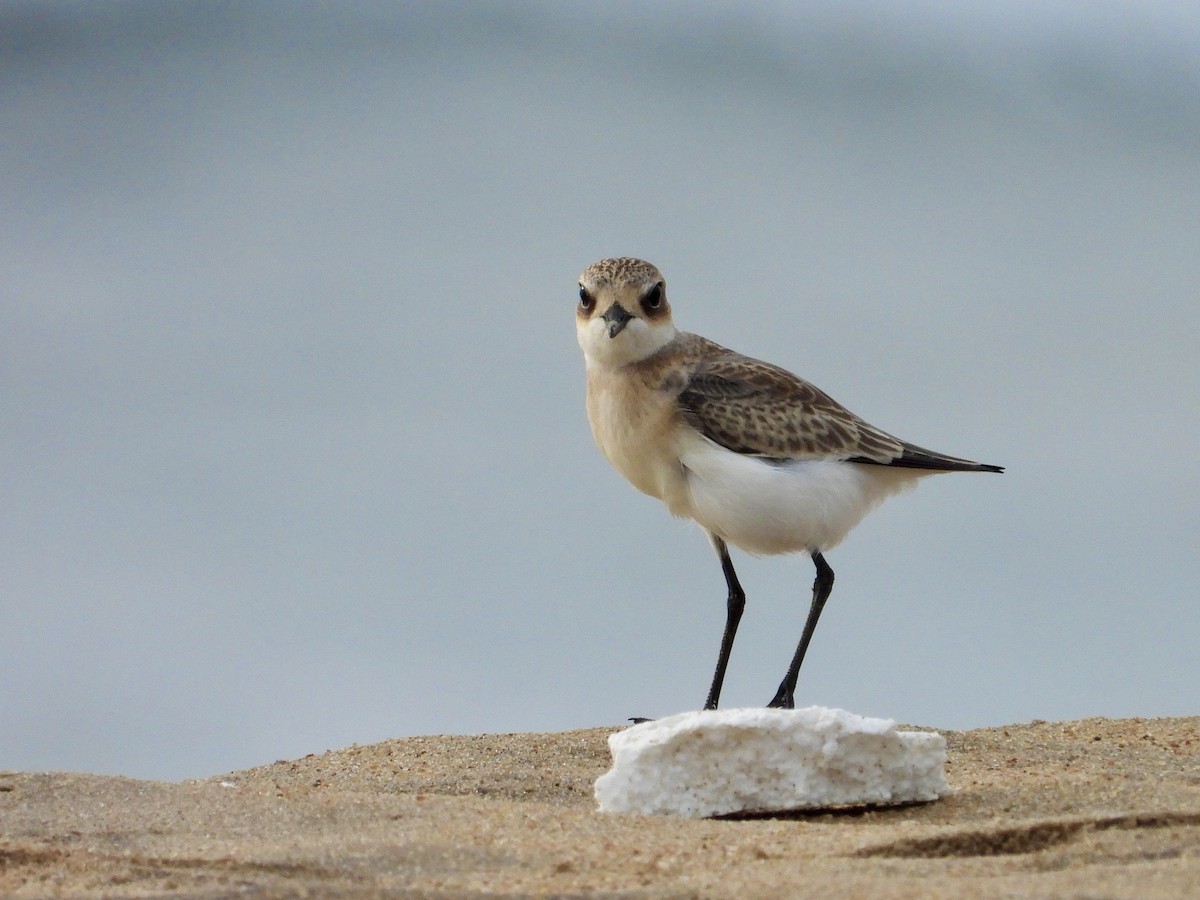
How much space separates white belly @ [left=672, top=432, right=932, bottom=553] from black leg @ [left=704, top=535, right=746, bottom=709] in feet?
1.35

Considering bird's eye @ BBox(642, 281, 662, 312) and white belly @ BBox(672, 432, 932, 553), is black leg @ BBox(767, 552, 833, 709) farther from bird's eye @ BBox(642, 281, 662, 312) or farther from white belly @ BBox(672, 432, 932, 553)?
bird's eye @ BBox(642, 281, 662, 312)

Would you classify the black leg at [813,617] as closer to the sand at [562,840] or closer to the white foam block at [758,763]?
the sand at [562,840]

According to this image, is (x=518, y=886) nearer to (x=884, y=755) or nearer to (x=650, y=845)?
(x=650, y=845)

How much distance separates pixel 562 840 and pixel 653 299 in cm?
321

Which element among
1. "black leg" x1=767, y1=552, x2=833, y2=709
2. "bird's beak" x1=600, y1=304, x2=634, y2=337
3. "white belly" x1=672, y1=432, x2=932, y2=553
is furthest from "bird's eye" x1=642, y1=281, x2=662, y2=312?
"black leg" x1=767, y1=552, x2=833, y2=709

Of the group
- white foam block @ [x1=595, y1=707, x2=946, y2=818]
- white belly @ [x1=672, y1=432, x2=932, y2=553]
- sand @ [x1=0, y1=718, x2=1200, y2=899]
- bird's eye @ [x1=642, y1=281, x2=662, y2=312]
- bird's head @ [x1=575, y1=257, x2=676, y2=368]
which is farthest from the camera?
bird's eye @ [x1=642, y1=281, x2=662, y2=312]

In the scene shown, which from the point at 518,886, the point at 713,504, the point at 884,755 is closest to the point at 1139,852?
the point at 884,755

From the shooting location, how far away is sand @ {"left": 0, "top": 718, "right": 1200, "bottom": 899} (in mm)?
3959

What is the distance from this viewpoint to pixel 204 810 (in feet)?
17.6

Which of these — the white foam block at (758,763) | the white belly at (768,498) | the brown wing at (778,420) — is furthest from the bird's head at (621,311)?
the white foam block at (758,763)

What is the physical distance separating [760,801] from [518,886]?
1746mm

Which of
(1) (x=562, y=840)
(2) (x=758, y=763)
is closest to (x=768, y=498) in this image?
(2) (x=758, y=763)

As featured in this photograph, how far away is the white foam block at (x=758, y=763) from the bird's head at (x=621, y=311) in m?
2.13

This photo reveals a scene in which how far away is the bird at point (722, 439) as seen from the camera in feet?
22.7
